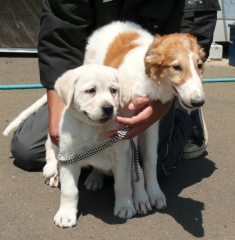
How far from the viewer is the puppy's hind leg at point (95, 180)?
3369 mm

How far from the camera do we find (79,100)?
8.78 ft

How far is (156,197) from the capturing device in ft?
10.3

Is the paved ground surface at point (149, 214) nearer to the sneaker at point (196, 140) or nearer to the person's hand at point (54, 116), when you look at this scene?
the sneaker at point (196, 140)

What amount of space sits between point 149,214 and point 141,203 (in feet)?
0.30

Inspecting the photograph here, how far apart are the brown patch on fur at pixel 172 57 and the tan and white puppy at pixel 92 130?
Answer: 31 cm

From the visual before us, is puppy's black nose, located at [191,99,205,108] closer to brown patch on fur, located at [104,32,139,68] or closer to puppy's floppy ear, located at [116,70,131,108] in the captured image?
puppy's floppy ear, located at [116,70,131,108]

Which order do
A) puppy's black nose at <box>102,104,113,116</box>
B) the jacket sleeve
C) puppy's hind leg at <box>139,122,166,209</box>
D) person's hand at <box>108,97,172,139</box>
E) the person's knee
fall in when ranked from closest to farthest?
puppy's black nose at <box>102,104,113,116</box> < person's hand at <box>108,97,172,139</box> < puppy's hind leg at <box>139,122,166,209</box> < the jacket sleeve < the person's knee

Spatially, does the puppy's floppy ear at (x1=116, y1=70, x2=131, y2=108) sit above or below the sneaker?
above

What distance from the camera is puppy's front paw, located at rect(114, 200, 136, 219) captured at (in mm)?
2965

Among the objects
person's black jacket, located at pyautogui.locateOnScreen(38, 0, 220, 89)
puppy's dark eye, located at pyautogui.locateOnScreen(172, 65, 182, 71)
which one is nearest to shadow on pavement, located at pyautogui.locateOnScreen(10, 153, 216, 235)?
person's black jacket, located at pyautogui.locateOnScreen(38, 0, 220, 89)

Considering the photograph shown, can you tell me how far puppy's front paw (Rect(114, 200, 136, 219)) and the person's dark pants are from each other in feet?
1.95

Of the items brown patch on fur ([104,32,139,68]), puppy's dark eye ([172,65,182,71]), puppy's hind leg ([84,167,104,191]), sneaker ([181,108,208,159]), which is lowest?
sneaker ([181,108,208,159])

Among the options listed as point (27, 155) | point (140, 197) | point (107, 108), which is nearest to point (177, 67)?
point (107, 108)

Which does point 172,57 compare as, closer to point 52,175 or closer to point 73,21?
point 73,21
